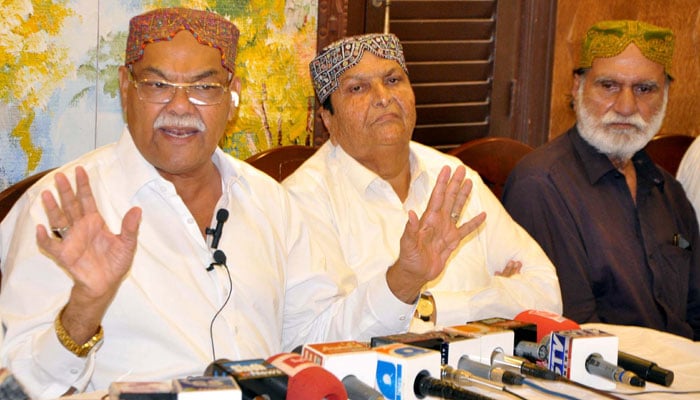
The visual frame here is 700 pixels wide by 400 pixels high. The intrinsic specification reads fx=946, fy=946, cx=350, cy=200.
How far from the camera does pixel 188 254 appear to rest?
7.98 feet

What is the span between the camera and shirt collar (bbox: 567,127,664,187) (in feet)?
11.9

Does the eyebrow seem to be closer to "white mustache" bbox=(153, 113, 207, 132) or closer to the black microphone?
"white mustache" bbox=(153, 113, 207, 132)

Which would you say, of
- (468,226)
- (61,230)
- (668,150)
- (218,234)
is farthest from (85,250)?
(668,150)

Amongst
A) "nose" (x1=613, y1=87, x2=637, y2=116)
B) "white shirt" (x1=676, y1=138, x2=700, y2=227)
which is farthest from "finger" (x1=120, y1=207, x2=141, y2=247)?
"white shirt" (x1=676, y1=138, x2=700, y2=227)

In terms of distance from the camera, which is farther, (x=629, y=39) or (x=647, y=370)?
(x=629, y=39)

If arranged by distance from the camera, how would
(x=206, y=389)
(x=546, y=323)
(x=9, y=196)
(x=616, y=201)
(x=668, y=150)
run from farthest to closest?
(x=668, y=150), (x=616, y=201), (x=9, y=196), (x=546, y=323), (x=206, y=389)

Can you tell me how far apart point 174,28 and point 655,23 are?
361 cm

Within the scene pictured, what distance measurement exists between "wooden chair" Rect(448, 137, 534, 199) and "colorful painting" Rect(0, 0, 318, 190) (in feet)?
2.71

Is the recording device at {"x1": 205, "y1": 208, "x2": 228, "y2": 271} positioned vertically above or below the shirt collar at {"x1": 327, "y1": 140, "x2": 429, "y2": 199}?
below

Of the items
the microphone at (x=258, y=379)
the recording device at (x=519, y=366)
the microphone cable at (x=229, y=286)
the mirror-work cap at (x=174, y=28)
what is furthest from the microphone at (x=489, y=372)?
the mirror-work cap at (x=174, y=28)

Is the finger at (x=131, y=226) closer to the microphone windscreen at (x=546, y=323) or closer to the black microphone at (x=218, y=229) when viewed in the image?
the black microphone at (x=218, y=229)

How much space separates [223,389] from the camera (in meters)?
1.54

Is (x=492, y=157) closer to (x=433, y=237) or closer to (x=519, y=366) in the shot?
(x=433, y=237)

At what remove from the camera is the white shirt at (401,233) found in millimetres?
2867
